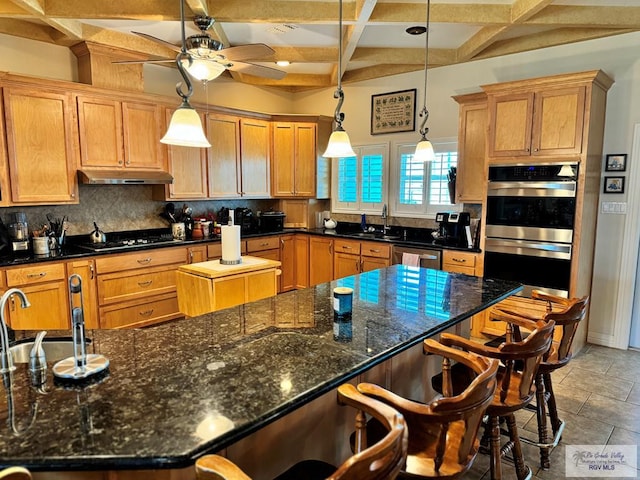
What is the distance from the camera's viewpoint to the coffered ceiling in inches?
128

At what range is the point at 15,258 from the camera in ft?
11.4

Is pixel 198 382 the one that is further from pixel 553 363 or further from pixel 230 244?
pixel 230 244

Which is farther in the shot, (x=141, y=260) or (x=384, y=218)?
(x=384, y=218)

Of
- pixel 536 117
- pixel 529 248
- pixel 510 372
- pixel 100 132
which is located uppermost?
pixel 536 117

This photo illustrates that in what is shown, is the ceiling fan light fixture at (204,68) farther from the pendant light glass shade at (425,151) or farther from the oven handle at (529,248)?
the oven handle at (529,248)

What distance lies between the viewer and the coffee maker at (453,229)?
4.39 metres

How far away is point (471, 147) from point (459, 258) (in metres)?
1.17

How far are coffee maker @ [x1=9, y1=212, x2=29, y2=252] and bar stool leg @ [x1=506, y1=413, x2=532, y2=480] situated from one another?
403cm

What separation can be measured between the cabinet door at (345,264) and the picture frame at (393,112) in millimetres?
1699

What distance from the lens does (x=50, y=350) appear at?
68.4 inches

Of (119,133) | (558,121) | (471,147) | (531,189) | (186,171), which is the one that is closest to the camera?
(558,121)

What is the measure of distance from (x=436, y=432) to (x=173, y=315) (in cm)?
349

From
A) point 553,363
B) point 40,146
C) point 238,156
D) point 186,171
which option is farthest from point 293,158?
point 553,363

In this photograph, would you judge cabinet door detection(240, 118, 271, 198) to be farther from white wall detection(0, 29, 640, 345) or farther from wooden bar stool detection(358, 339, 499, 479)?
wooden bar stool detection(358, 339, 499, 479)
